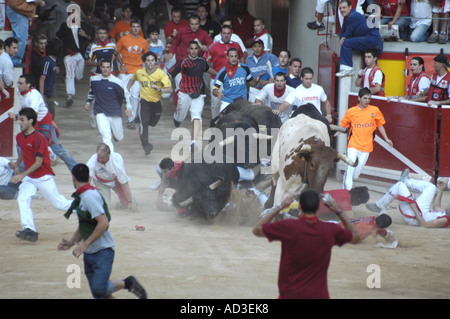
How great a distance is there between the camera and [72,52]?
17.6m

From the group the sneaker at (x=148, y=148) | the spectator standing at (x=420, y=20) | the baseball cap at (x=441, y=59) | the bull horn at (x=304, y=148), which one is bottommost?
the sneaker at (x=148, y=148)

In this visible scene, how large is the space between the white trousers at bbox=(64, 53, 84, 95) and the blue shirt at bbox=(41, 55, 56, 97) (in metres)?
2.42

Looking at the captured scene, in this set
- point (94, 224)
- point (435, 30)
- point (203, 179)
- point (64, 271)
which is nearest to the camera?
point (94, 224)

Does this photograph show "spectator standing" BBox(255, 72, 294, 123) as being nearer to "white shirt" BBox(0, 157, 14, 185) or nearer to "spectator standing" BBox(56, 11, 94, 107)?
"white shirt" BBox(0, 157, 14, 185)

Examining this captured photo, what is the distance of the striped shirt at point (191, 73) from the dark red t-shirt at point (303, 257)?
9211mm

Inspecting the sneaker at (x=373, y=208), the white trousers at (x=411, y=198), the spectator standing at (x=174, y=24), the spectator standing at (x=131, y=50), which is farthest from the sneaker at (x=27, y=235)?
A: the spectator standing at (x=174, y=24)

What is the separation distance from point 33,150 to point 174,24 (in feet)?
29.5

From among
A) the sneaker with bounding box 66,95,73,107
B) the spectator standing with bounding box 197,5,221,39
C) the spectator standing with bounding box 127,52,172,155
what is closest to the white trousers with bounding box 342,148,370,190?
the spectator standing with bounding box 127,52,172,155

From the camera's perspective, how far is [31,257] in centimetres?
898

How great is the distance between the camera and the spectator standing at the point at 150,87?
1465 centimetres

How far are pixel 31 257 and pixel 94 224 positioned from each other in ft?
8.24

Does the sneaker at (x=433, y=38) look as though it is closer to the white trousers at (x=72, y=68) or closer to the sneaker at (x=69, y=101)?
the white trousers at (x=72, y=68)

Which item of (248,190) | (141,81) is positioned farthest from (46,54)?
(248,190)
